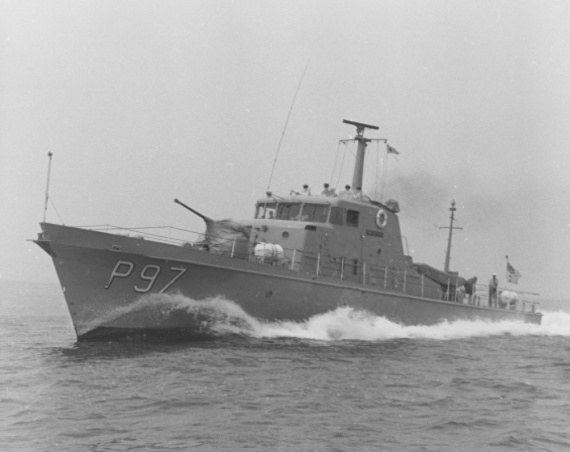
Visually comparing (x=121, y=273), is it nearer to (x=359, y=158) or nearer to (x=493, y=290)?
(x=359, y=158)

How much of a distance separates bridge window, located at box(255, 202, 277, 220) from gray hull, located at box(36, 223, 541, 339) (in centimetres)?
332

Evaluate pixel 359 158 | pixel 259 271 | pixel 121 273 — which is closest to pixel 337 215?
pixel 359 158

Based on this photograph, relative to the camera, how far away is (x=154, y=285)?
12.5 m

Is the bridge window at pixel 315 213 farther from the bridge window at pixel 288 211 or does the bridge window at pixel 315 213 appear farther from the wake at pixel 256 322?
the wake at pixel 256 322

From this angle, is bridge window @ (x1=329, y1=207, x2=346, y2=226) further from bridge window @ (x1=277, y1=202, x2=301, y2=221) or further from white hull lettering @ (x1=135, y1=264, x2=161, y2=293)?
white hull lettering @ (x1=135, y1=264, x2=161, y2=293)

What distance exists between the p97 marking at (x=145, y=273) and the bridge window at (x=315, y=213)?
15.9 feet

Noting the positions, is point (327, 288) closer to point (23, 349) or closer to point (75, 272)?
point (75, 272)

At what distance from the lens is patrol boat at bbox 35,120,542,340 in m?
12.2

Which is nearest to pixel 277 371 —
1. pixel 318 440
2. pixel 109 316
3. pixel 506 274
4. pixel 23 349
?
pixel 318 440

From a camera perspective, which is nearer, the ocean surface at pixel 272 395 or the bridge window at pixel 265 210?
the ocean surface at pixel 272 395

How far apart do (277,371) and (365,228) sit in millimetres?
7912

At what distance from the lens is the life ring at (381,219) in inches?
679

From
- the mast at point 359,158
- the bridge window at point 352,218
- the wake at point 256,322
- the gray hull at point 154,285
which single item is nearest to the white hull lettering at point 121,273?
the gray hull at point 154,285

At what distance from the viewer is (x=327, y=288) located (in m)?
14.8
